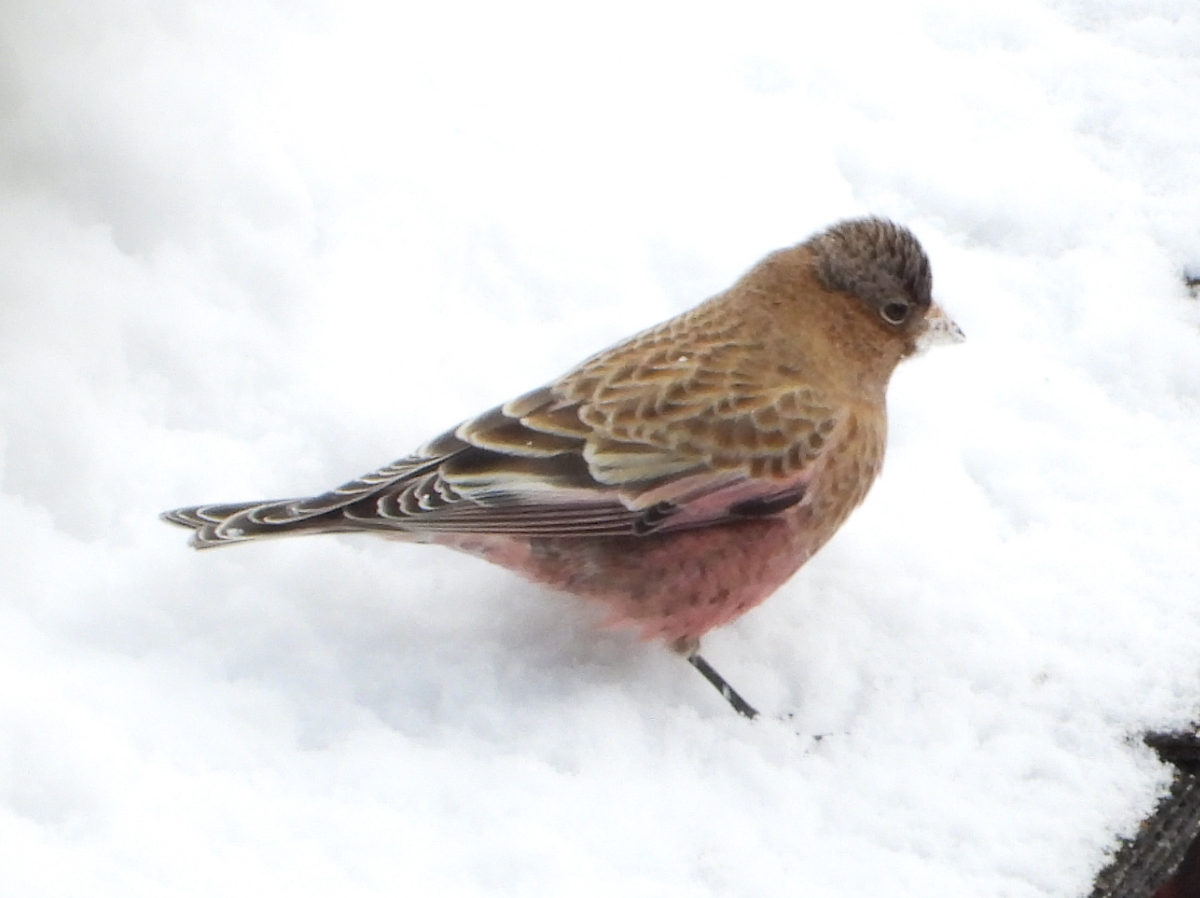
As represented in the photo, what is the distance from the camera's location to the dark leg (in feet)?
10.4

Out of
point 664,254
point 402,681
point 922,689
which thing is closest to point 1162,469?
point 922,689

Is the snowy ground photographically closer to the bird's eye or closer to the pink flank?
the pink flank

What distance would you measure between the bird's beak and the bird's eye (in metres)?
0.08

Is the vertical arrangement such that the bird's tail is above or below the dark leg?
above

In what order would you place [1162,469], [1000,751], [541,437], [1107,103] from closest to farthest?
[1000,751] → [541,437] → [1162,469] → [1107,103]

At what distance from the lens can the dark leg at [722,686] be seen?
316 centimetres

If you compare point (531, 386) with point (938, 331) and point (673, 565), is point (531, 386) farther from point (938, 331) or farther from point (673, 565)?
point (938, 331)

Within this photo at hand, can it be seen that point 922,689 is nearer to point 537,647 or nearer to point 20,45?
point 537,647

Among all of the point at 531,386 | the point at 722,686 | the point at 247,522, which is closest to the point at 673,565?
the point at 722,686

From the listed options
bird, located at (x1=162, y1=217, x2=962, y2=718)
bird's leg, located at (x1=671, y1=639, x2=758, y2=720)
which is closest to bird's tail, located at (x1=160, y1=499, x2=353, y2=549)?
bird, located at (x1=162, y1=217, x2=962, y2=718)

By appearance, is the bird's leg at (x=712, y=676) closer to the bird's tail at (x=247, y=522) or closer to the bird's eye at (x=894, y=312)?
the bird's tail at (x=247, y=522)

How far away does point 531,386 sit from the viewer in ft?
12.6

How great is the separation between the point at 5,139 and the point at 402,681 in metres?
1.86

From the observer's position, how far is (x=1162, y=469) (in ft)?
12.0
